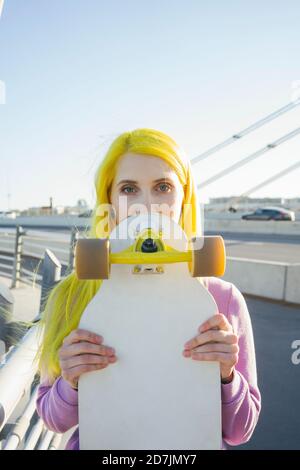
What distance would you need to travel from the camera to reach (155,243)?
0.82m

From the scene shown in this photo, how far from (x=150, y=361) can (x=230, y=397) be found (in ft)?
0.91

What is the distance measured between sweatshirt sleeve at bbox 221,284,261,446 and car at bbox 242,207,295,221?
2798 centimetres

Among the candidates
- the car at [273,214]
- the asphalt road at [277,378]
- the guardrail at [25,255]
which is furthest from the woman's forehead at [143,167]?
the car at [273,214]

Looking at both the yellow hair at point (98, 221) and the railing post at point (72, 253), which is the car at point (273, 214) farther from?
the yellow hair at point (98, 221)

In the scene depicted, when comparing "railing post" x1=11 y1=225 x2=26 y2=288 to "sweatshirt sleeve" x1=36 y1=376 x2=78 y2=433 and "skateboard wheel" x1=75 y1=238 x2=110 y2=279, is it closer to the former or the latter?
"sweatshirt sleeve" x1=36 y1=376 x2=78 y2=433

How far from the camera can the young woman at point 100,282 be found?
107 centimetres

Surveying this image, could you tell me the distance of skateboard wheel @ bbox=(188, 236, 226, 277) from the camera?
773 mm

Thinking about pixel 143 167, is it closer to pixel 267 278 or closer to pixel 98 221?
pixel 98 221

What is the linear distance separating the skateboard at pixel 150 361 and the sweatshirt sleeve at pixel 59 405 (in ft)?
0.55

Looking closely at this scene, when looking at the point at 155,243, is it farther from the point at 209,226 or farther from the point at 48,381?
the point at 209,226

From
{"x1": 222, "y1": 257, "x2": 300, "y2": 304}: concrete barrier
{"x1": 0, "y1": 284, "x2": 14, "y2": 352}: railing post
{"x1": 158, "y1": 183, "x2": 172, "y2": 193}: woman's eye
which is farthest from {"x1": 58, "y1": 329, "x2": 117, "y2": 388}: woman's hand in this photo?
{"x1": 222, "y1": 257, "x2": 300, "y2": 304}: concrete barrier

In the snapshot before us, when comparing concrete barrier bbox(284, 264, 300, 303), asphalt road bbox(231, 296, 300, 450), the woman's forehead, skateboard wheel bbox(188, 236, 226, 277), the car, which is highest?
the car

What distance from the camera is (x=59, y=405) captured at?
1057 millimetres

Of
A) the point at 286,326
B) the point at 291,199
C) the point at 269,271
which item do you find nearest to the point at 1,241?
the point at 269,271
